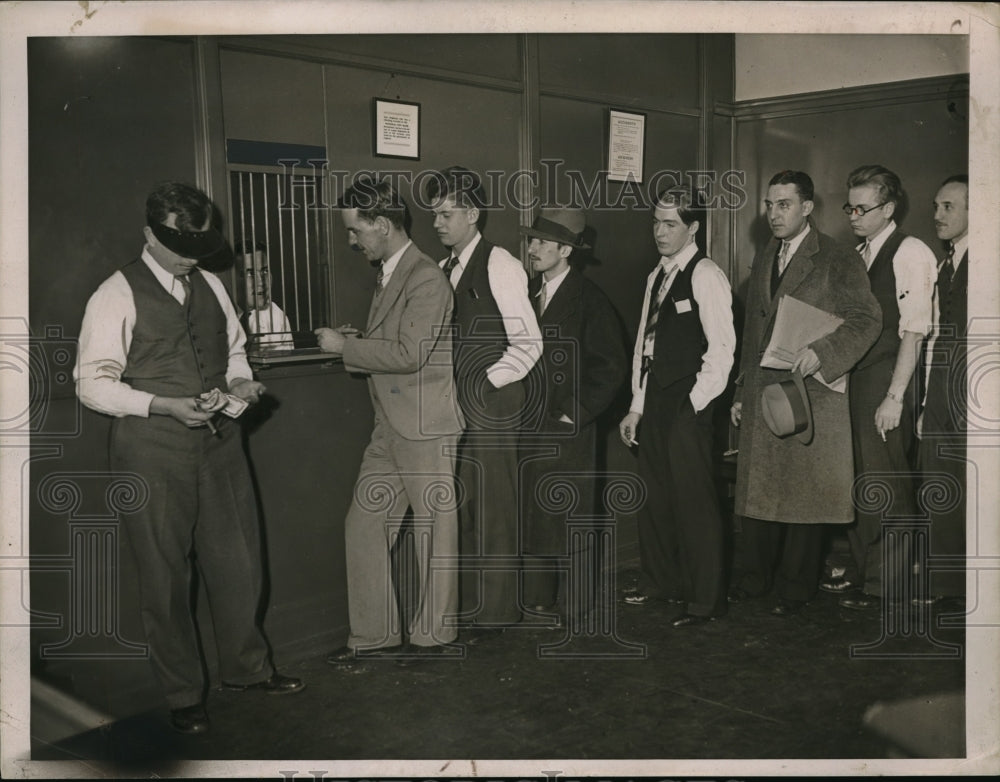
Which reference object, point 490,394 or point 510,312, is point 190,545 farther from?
point 510,312

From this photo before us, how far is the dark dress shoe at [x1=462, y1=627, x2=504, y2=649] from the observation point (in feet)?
11.1

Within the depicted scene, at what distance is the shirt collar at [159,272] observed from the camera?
2.78 meters

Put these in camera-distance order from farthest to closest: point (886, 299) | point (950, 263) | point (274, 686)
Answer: point (886, 299)
point (950, 263)
point (274, 686)

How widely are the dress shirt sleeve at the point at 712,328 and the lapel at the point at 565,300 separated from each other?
1.52 ft

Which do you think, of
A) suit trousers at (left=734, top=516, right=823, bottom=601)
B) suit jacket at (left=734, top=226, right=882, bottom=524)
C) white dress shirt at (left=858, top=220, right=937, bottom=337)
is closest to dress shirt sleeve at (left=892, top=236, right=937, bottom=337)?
white dress shirt at (left=858, top=220, right=937, bottom=337)

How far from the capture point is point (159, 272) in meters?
2.79

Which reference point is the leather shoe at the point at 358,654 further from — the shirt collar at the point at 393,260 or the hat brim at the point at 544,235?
the hat brim at the point at 544,235

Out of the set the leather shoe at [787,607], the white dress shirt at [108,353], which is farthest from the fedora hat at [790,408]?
the white dress shirt at [108,353]

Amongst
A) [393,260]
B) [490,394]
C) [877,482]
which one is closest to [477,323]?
[490,394]

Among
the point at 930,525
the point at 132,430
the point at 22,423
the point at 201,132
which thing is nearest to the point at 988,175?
the point at 930,525

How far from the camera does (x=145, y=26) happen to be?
2684mm

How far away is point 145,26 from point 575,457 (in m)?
2.05

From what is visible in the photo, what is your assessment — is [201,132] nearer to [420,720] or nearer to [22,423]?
[22,423]

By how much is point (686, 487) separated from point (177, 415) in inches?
76.5
